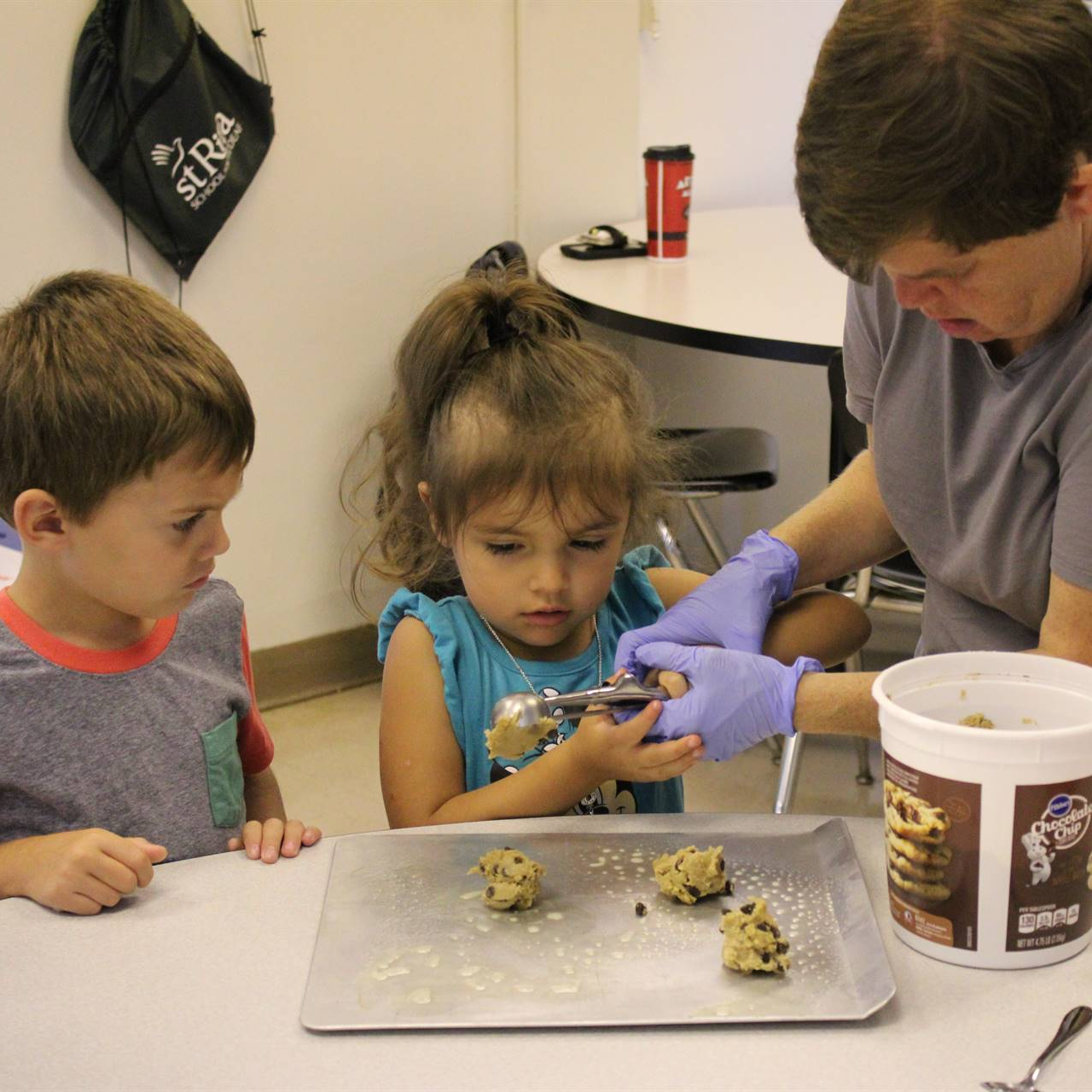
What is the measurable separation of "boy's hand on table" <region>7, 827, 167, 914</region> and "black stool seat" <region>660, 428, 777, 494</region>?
129 cm

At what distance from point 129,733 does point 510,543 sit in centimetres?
35

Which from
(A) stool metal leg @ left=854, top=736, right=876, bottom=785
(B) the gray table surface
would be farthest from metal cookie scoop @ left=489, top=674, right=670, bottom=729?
(A) stool metal leg @ left=854, top=736, right=876, bottom=785

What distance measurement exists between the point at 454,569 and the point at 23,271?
139 cm

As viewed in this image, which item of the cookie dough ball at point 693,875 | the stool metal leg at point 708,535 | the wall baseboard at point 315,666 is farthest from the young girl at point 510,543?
the wall baseboard at point 315,666

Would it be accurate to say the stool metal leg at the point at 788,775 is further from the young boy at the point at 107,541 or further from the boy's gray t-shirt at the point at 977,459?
the young boy at the point at 107,541

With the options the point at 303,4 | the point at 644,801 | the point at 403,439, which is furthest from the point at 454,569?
the point at 303,4

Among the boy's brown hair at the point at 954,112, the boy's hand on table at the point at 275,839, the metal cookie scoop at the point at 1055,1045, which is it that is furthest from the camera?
the boy's hand on table at the point at 275,839

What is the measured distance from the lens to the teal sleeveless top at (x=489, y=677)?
3.83 ft

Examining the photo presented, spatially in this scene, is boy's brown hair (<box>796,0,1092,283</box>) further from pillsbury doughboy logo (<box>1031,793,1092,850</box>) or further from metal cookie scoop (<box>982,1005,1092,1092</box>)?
metal cookie scoop (<box>982,1005,1092,1092</box>)

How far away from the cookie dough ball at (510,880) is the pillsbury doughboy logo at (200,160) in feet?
6.12

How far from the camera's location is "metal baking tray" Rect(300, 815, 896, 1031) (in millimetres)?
712

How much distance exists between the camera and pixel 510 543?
1147 millimetres

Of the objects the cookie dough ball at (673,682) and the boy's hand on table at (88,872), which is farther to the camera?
the cookie dough ball at (673,682)

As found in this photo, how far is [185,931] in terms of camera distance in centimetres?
81
